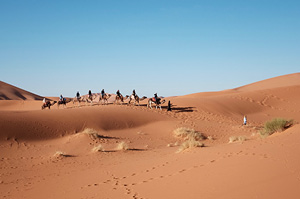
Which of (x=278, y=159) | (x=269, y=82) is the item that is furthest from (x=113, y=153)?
(x=269, y=82)

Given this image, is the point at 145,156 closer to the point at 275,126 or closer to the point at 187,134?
the point at 275,126

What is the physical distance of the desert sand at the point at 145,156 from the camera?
8031 millimetres

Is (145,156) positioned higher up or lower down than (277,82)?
lower down

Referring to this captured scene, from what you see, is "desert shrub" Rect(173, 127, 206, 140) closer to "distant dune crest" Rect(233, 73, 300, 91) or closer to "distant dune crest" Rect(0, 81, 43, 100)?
"distant dune crest" Rect(233, 73, 300, 91)

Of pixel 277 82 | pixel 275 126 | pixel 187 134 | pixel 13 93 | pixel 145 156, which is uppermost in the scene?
pixel 13 93

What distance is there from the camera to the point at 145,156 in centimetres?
1705

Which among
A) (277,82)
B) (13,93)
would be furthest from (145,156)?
(13,93)

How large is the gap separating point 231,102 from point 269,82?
47.0m

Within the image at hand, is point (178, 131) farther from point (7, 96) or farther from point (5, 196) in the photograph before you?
point (7, 96)

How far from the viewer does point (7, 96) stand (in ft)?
286

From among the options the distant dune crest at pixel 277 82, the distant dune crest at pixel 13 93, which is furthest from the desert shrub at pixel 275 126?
the distant dune crest at pixel 13 93

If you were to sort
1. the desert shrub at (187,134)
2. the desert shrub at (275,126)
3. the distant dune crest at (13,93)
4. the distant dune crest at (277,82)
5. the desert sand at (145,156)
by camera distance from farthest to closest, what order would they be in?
the distant dune crest at (13,93), the distant dune crest at (277,82), the desert shrub at (187,134), the desert shrub at (275,126), the desert sand at (145,156)

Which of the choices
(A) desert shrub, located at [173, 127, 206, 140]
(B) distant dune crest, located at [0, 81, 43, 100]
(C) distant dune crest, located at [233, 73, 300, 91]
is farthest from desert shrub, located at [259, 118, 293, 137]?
(B) distant dune crest, located at [0, 81, 43, 100]

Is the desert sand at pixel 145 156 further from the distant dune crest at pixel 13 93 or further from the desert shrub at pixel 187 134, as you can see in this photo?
the distant dune crest at pixel 13 93
